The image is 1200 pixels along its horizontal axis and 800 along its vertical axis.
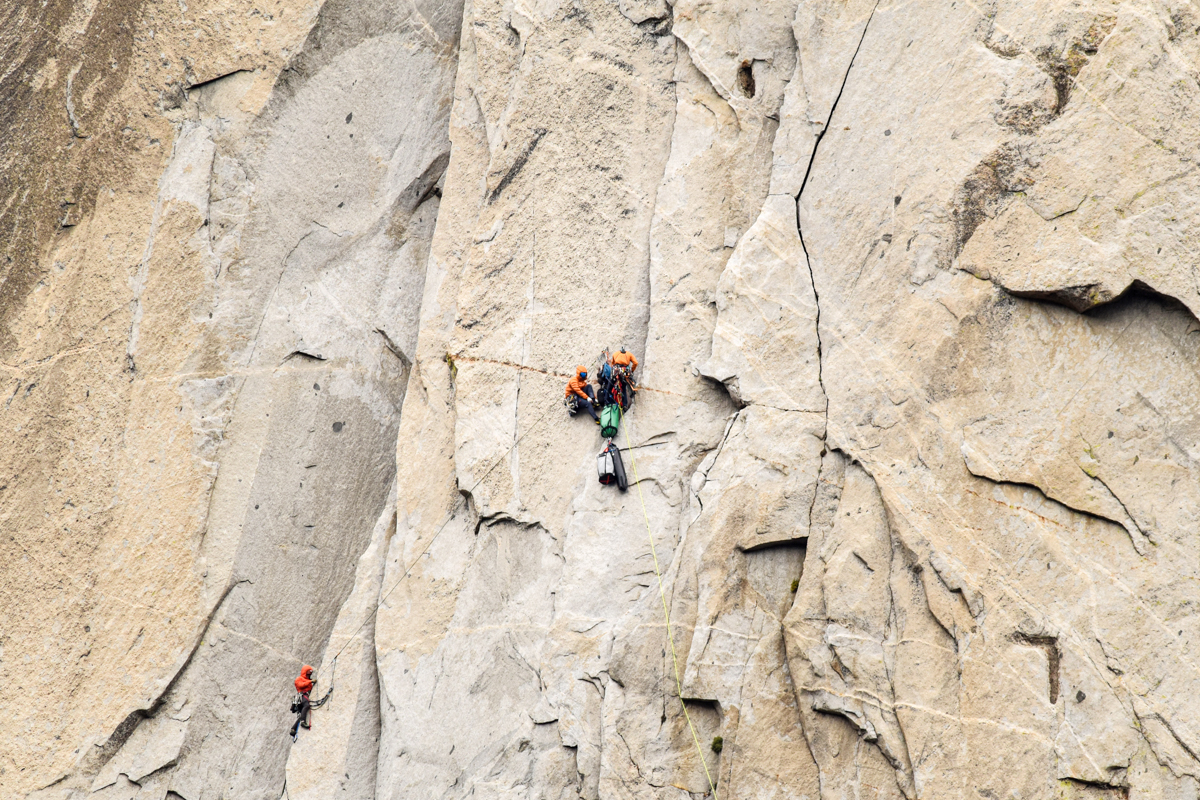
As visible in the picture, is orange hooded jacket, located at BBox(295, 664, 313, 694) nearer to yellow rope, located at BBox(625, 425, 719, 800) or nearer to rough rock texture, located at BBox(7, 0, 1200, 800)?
rough rock texture, located at BBox(7, 0, 1200, 800)

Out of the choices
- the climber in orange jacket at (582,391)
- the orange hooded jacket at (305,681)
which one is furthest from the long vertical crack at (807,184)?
the orange hooded jacket at (305,681)

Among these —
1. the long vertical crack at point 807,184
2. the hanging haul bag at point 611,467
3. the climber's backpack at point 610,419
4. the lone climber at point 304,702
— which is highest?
the long vertical crack at point 807,184

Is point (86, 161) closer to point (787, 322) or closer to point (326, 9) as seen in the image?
point (326, 9)

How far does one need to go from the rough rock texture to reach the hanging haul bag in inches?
7.3

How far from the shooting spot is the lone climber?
10.4 m

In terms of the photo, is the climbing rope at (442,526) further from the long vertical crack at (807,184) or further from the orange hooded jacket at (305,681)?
the long vertical crack at (807,184)

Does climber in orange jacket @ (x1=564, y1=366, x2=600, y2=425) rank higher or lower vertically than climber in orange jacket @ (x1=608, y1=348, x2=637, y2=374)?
lower

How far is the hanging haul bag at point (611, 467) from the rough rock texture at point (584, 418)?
186 mm

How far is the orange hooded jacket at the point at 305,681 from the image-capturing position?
10.4 metres

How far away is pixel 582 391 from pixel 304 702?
498 centimetres

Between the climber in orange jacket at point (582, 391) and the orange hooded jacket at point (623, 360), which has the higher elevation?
the orange hooded jacket at point (623, 360)

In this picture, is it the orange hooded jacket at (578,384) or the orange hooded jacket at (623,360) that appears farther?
the orange hooded jacket at (578,384)

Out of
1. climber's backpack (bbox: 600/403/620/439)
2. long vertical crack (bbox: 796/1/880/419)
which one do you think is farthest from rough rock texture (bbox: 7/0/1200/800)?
climber's backpack (bbox: 600/403/620/439)

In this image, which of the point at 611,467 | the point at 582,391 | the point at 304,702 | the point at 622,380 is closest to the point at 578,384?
the point at 582,391
